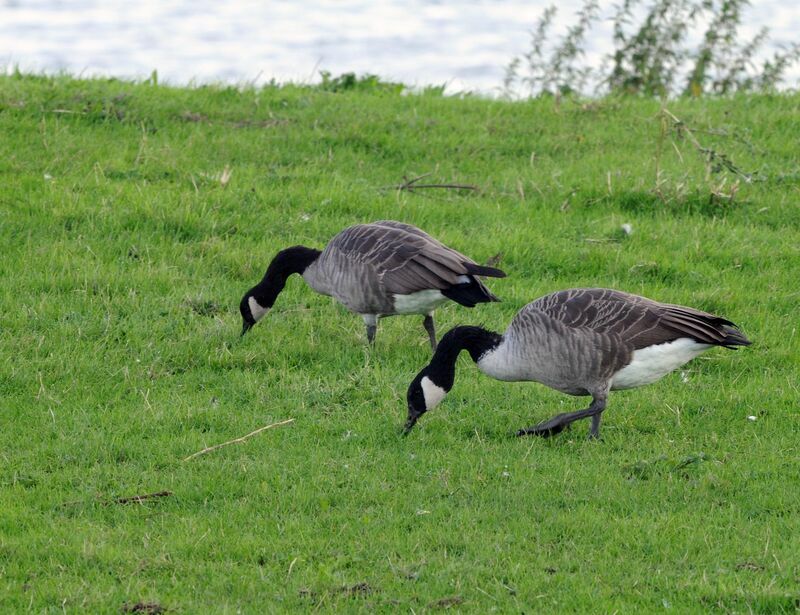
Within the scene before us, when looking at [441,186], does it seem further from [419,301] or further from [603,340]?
[603,340]

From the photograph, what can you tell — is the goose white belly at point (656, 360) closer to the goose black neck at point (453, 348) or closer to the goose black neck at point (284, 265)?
the goose black neck at point (453, 348)

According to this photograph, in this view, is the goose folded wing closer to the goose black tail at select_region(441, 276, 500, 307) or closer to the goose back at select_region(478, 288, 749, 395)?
the goose back at select_region(478, 288, 749, 395)

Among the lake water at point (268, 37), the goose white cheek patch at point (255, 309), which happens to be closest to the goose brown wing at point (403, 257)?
the goose white cheek patch at point (255, 309)

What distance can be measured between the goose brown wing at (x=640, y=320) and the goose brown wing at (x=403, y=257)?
94cm

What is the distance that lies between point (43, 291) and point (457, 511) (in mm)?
4486

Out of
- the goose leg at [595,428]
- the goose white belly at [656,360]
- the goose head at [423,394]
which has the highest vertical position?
the goose white belly at [656,360]

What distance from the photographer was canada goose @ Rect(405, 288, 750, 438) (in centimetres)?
711

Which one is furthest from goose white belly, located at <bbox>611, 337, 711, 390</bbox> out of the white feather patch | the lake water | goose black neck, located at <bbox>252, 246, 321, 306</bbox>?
the lake water

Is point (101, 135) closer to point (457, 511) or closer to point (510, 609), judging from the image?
point (457, 511)

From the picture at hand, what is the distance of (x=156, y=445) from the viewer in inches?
278

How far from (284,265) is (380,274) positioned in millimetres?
1033

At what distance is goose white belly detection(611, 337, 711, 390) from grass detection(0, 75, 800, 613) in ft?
1.36

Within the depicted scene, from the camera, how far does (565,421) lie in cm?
720

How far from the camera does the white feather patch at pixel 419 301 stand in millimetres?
8296
